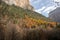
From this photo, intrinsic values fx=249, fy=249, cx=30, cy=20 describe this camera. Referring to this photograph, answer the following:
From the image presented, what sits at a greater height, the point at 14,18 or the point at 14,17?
the point at 14,17

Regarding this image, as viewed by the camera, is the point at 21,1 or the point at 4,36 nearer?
the point at 4,36

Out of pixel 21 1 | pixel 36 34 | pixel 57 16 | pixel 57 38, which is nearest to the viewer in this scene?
pixel 57 38

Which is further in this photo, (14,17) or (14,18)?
(14,17)

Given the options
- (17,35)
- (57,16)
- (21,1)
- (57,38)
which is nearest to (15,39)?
(17,35)

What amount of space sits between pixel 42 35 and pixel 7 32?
5961 millimetres

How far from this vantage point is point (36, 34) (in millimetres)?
42281

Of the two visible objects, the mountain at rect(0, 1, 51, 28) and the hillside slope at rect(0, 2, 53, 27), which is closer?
the mountain at rect(0, 1, 51, 28)

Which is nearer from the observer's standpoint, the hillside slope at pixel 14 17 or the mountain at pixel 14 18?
the mountain at pixel 14 18

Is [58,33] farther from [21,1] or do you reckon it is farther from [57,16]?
[21,1]

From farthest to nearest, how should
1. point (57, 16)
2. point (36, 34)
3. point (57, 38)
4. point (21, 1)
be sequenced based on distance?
point (21, 1), point (57, 16), point (36, 34), point (57, 38)

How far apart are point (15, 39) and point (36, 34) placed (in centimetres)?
426

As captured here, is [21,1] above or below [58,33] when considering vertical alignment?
above

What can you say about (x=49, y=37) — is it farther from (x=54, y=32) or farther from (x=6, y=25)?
(x=6, y=25)

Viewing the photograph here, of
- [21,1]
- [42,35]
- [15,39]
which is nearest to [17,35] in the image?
[15,39]
